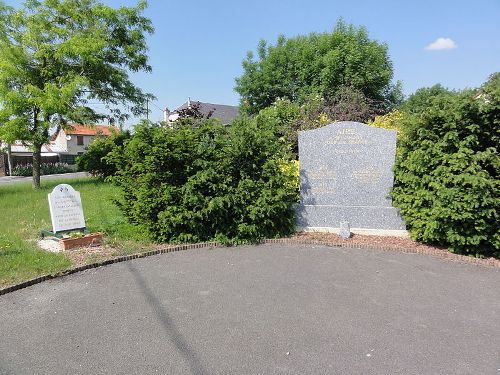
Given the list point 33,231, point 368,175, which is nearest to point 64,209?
point 33,231

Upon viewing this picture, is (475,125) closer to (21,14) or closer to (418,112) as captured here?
(418,112)

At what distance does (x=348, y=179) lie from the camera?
7801 mm

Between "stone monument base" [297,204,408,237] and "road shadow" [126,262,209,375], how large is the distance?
12.6ft

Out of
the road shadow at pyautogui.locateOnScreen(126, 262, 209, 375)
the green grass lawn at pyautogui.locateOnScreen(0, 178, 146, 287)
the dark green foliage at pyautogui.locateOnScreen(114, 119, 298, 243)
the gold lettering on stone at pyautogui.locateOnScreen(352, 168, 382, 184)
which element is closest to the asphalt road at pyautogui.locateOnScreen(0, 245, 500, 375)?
the road shadow at pyautogui.locateOnScreen(126, 262, 209, 375)

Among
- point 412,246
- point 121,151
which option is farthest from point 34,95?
point 412,246

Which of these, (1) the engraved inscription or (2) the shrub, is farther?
(2) the shrub

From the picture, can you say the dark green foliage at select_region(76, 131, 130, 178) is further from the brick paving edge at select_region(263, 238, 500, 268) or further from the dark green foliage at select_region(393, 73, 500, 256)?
the dark green foliage at select_region(393, 73, 500, 256)

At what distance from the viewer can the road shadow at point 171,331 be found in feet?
10.3

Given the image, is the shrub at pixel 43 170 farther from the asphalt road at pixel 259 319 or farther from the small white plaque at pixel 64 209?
the asphalt road at pixel 259 319

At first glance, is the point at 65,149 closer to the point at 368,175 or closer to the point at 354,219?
the point at 354,219

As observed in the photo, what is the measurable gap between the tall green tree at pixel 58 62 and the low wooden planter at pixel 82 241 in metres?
10.5

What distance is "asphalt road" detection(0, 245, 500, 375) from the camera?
10.5ft

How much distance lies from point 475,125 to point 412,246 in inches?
90.6

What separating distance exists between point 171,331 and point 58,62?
17065 mm
